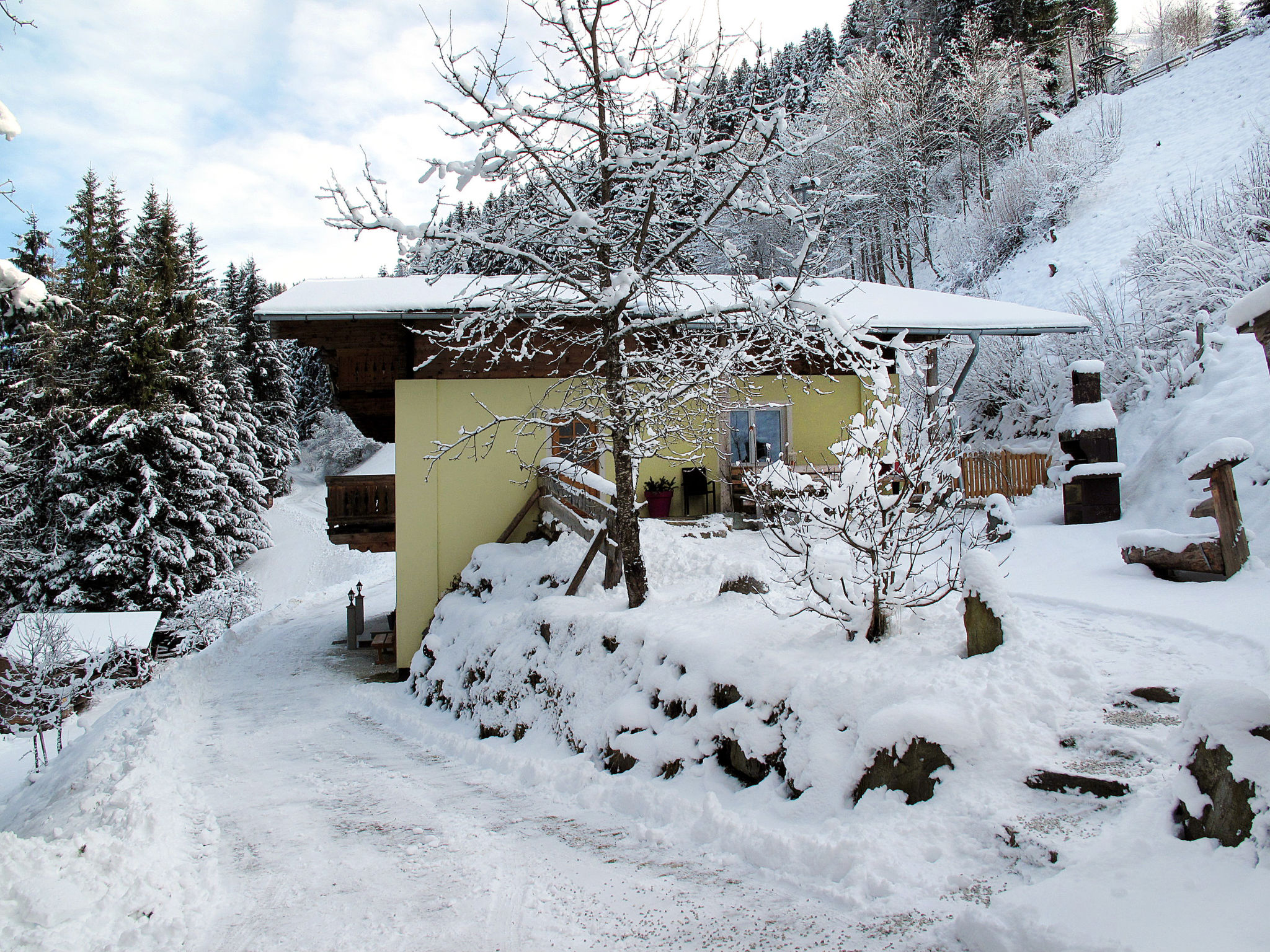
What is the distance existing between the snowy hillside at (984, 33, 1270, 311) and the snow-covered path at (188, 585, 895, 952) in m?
20.8

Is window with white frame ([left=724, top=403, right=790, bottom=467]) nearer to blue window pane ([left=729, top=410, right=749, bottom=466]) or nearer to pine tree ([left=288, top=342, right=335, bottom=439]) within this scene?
blue window pane ([left=729, top=410, right=749, bottom=466])

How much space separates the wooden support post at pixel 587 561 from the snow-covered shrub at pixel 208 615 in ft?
60.6

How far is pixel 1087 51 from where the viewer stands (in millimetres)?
39000

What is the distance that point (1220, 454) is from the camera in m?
6.28

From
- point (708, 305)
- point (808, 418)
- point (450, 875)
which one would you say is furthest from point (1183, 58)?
point (450, 875)

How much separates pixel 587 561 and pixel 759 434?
5.89 metres

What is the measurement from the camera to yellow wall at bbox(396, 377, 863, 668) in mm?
11586

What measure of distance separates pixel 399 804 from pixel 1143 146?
3511 centimetres

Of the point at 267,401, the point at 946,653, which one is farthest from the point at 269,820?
the point at 267,401

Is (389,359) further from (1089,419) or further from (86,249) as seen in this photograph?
(86,249)

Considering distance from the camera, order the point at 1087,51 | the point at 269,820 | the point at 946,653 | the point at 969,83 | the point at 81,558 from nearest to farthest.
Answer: the point at 946,653
the point at 269,820
the point at 81,558
the point at 969,83
the point at 1087,51

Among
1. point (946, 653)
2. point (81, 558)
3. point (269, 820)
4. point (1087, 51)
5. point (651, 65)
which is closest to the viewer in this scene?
point (946, 653)

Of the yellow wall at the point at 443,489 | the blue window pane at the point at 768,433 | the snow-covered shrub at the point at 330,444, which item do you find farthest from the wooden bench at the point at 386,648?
the snow-covered shrub at the point at 330,444

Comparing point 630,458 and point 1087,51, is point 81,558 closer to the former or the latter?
point 630,458
